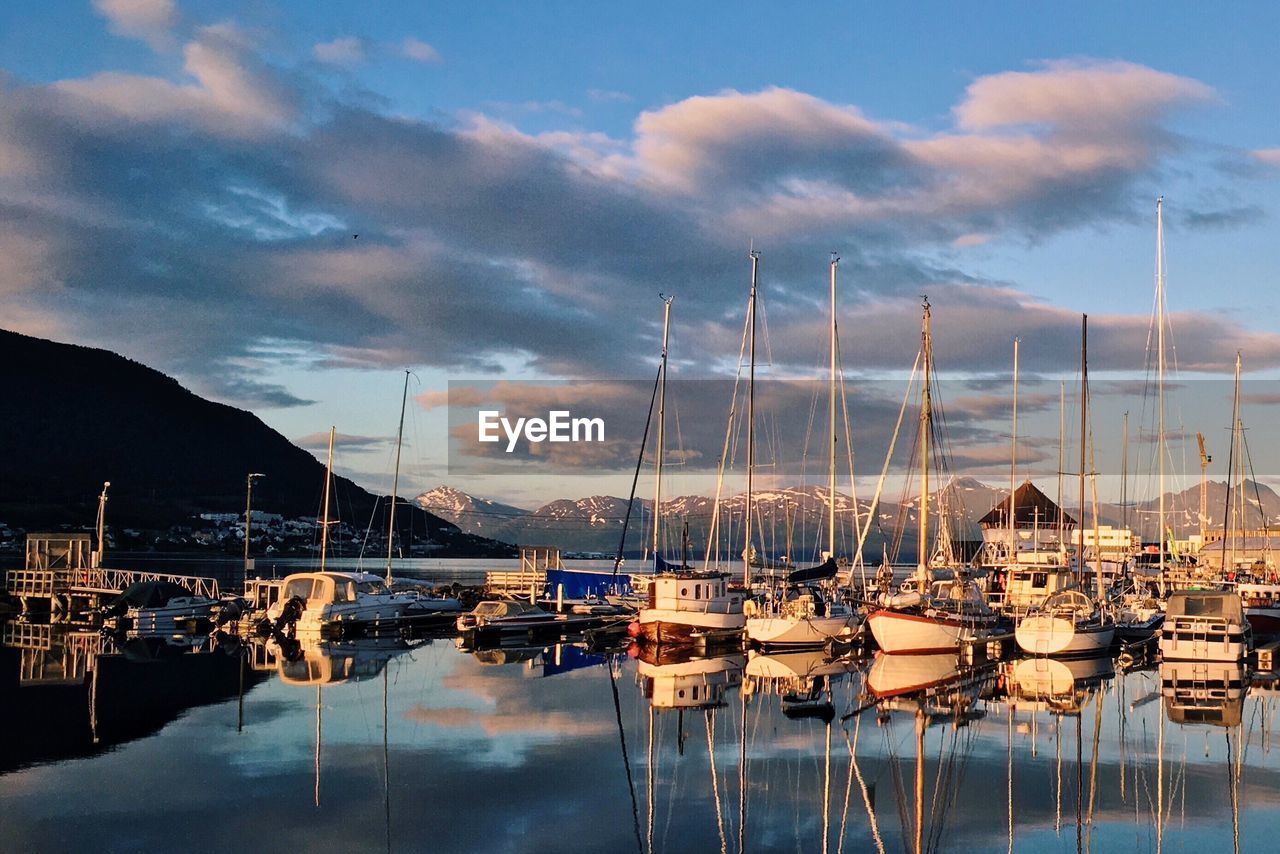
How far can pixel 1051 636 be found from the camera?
47.2 meters

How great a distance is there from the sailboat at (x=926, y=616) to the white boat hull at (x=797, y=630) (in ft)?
5.98

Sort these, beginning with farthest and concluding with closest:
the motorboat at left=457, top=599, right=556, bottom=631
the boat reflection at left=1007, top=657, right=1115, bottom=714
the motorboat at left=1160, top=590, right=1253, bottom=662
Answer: the motorboat at left=457, top=599, right=556, bottom=631 < the motorboat at left=1160, top=590, right=1253, bottom=662 < the boat reflection at left=1007, top=657, right=1115, bottom=714

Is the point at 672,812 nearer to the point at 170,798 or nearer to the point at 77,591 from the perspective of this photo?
the point at 170,798

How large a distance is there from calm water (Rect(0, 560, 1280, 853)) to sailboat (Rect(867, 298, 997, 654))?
3.48 metres

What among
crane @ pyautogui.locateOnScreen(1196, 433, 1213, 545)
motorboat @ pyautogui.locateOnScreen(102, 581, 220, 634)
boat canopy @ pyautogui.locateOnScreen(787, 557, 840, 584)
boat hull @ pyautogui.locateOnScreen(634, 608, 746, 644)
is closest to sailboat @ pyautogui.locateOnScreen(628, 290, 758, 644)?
boat hull @ pyautogui.locateOnScreen(634, 608, 746, 644)

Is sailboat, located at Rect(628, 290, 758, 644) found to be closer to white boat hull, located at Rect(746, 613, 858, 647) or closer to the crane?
white boat hull, located at Rect(746, 613, 858, 647)

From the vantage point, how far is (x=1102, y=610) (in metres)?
52.9

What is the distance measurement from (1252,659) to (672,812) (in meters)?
37.5

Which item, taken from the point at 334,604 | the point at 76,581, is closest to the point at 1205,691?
the point at 334,604

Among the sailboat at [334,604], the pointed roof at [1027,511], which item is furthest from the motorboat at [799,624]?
the pointed roof at [1027,511]

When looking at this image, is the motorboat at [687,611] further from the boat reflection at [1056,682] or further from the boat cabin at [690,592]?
the boat reflection at [1056,682]

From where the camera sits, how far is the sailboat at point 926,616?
47.2 meters

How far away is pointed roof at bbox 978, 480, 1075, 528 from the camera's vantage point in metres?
125

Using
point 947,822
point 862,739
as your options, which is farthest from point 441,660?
point 947,822
